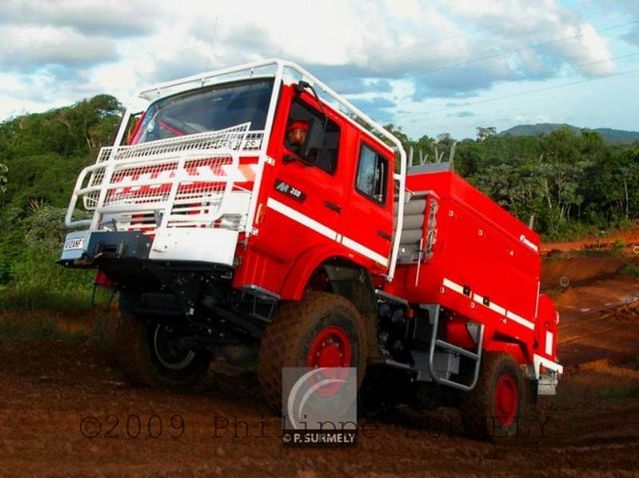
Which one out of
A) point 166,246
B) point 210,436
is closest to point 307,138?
point 166,246

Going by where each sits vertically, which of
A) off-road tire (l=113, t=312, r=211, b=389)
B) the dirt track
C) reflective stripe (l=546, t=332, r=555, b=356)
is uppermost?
reflective stripe (l=546, t=332, r=555, b=356)

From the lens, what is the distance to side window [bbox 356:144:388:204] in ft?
24.0

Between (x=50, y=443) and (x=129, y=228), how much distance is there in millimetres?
2197

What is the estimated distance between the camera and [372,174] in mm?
7492

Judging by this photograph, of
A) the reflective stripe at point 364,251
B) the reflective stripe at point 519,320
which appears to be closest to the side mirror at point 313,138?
the reflective stripe at point 364,251

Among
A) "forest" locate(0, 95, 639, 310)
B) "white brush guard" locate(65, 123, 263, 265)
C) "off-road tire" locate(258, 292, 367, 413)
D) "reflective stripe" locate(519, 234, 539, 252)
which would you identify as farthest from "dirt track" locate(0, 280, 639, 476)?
"forest" locate(0, 95, 639, 310)

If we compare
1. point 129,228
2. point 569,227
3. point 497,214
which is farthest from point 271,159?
point 569,227

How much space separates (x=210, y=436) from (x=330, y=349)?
1.25 m

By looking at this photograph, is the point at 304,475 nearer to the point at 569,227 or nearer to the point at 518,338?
the point at 518,338

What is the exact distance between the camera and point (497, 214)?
9.08 metres

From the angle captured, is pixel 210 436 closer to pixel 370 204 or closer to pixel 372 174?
pixel 370 204

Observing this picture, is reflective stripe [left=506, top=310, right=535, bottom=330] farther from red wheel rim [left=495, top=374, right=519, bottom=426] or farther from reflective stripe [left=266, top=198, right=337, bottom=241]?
reflective stripe [left=266, top=198, right=337, bottom=241]

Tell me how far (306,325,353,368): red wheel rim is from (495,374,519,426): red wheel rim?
2.60m

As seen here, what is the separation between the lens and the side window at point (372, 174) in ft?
24.0
